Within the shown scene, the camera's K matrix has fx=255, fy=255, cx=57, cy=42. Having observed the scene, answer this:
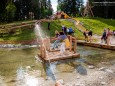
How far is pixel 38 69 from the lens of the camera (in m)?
19.2

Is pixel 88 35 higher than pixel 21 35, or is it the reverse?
pixel 88 35

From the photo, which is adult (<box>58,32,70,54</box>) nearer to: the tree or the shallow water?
the shallow water

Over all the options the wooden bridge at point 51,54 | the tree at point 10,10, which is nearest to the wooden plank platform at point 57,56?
the wooden bridge at point 51,54

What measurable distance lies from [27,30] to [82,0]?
2131 inches

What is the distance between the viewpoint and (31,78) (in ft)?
55.0

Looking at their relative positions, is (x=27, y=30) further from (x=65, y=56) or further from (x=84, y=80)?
(x=84, y=80)

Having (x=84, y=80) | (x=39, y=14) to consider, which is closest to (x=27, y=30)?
(x=84, y=80)

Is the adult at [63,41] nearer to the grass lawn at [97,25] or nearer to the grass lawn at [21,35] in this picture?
the grass lawn at [21,35]

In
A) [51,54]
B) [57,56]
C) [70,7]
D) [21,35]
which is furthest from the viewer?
[70,7]

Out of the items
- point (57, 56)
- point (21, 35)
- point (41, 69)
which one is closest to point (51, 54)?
point (57, 56)

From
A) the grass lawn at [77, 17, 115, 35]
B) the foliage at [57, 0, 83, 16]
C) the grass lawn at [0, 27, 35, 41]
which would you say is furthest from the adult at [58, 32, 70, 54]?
the foliage at [57, 0, 83, 16]

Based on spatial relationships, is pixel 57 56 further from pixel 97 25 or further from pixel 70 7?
pixel 70 7

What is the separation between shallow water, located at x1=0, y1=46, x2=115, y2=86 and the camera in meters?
16.2

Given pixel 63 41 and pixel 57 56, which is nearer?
pixel 57 56
